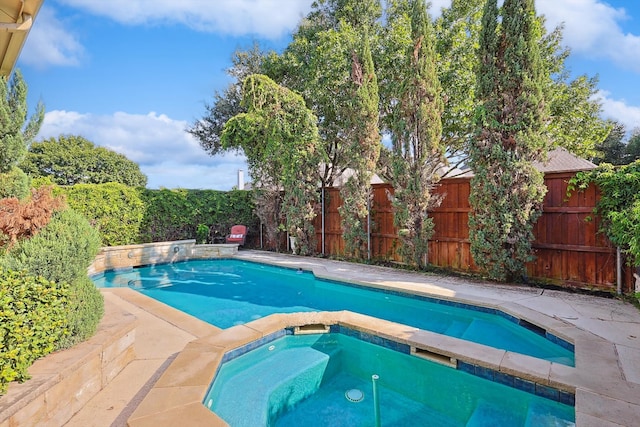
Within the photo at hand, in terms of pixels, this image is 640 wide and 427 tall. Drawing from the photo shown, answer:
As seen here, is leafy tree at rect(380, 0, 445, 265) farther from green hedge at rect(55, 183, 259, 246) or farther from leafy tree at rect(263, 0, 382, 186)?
green hedge at rect(55, 183, 259, 246)

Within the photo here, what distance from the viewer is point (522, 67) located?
22.0 ft

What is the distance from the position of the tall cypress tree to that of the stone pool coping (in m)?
1.78

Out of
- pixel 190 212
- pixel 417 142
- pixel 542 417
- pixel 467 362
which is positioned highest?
pixel 417 142

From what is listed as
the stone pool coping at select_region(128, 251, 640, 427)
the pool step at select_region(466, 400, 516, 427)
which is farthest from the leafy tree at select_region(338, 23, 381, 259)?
the pool step at select_region(466, 400, 516, 427)

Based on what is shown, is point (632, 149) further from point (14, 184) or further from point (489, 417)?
point (14, 184)

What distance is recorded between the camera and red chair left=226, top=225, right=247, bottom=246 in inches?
531

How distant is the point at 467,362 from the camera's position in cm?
359

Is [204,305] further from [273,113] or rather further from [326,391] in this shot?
[273,113]

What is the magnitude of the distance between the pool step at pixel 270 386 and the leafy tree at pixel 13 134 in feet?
29.2

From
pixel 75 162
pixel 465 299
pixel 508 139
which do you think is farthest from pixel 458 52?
pixel 75 162

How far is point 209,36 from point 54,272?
10.3 metres

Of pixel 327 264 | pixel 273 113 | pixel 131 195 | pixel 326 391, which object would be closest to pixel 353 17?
pixel 273 113

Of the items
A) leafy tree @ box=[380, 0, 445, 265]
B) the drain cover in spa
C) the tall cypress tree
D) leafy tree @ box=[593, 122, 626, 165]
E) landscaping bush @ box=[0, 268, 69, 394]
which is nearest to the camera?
landscaping bush @ box=[0, 268, 69, 394]

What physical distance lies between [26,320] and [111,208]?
34.1ft
